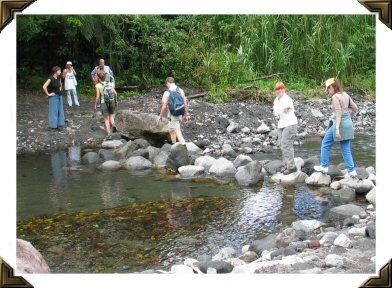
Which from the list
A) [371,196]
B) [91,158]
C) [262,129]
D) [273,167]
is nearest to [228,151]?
[273,167]

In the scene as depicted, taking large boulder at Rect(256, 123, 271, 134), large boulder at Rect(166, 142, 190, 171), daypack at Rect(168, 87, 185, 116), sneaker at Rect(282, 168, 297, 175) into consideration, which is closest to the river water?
large boulder at Rect(166, 142, 190, 171)

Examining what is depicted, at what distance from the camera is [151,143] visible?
12.3 m

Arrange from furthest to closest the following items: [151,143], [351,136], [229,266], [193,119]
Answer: [193,119]
[151,143]
[351,136]
[229,266]

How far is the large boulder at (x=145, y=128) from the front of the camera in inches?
478

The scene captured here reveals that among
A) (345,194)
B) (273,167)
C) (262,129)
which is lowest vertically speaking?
(345,194)

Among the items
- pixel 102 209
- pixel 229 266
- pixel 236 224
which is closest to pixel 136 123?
pixel 102 209

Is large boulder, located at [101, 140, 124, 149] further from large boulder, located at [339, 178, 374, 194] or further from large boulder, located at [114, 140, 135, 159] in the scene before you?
large boulder, located at [339, 178, 374, 194]

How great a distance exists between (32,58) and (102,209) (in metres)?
8.78

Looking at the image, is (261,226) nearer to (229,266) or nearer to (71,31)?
(229,266)

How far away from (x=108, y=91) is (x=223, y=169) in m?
4.21
